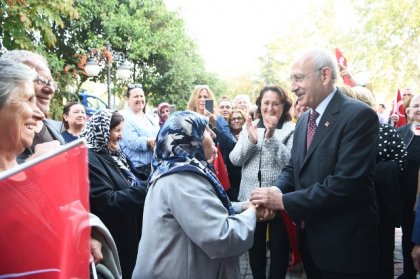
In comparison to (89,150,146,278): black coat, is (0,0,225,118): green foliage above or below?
above

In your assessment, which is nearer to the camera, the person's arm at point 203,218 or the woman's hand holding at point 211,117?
the person's arm at point 203,218

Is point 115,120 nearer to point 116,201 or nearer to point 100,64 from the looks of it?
point 116,201

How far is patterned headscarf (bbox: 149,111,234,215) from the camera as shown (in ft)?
7.41

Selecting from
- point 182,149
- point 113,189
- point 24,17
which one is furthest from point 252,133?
point 24,17

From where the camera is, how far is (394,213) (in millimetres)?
4145

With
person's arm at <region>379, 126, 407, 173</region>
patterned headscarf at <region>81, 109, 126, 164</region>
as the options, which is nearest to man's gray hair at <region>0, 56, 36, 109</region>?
patterned headscarf at <region>81, 109, 126, 164</region>

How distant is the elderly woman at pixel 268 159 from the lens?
4082 mm

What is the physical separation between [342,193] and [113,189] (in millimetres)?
1807

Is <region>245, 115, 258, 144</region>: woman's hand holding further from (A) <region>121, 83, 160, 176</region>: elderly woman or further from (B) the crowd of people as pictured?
(A) <region>121, 83, 160, 176</region>: elderly woman

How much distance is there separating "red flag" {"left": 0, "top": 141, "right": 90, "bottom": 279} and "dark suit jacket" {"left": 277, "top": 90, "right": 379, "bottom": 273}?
1861mm

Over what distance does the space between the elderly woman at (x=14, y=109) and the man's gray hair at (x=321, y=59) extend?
1893 mm

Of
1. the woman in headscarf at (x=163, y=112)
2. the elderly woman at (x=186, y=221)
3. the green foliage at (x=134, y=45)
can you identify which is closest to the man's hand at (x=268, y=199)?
the elderly woman at (x=186, y=221)

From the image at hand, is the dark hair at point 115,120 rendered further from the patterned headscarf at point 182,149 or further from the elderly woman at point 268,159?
the patterned headscarf at point 182,149

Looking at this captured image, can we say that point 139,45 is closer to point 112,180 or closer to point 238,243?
point 112,180
